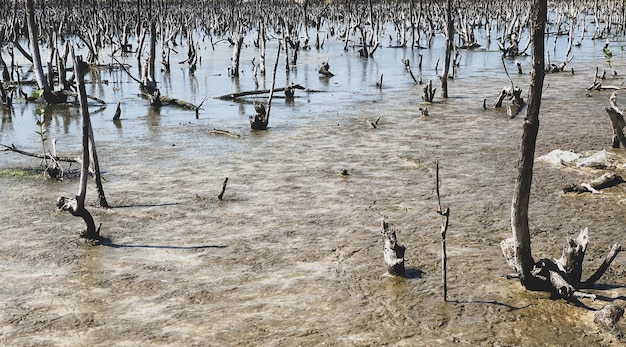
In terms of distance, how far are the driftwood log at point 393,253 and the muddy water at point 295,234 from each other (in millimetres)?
105

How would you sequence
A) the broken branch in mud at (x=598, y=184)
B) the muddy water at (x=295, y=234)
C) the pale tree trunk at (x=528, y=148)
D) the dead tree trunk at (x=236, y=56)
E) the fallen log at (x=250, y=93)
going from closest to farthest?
the pale tree trunk at (x=528, y=148)
the muddy water at (x=295, y=234)
the broken branch in mud at (x=598, y=184)
the fallen log at (x=250, y=93)
the dead tree trunk at (x=236, y=56)

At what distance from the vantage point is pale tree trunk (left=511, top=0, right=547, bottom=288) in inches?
162

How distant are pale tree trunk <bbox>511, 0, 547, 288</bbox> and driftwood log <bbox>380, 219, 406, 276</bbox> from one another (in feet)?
2.56

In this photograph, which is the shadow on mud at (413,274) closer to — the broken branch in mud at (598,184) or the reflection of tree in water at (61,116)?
the broken branch in mud at (598,184)

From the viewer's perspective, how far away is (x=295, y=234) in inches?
246

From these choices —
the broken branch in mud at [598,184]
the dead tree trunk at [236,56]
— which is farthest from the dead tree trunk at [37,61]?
the broken branch in mud at [598,184]

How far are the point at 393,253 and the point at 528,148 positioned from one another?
49.4 inches

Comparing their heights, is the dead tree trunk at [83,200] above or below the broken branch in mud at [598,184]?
above

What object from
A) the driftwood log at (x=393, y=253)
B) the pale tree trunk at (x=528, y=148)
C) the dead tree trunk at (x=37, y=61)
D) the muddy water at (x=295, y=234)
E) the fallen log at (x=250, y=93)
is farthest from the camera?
the fallen log at (x=250, y=93)

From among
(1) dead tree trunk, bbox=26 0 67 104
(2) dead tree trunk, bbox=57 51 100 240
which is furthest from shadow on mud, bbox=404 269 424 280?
(1) dead tree trunk, bbox=26 0 67 104

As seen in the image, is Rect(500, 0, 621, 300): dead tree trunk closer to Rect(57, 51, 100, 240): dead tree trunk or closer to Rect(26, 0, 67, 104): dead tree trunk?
Rect(57, 51, 100, 240): dead tree trunk

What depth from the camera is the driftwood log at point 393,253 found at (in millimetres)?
5051

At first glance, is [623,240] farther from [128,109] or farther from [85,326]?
[128,109]

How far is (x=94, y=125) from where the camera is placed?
12336mm
